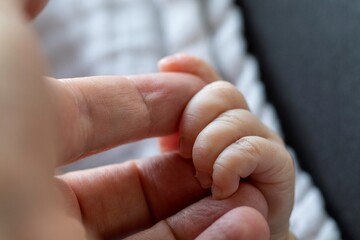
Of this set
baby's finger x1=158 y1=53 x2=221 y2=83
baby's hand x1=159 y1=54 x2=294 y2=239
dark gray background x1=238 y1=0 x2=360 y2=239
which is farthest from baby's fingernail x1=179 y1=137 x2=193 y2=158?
dark gray background x1=238 y1=0 x2=360 y2=239

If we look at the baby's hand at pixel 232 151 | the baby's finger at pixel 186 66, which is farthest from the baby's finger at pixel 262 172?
the baby's finger at pixel 186 66

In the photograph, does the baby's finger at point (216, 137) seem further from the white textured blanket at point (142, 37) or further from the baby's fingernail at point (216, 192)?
the white textured blanket at point (142, 37)

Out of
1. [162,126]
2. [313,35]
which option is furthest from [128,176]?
[313,35]

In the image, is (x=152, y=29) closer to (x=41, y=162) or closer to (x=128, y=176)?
(x=128, y=176)

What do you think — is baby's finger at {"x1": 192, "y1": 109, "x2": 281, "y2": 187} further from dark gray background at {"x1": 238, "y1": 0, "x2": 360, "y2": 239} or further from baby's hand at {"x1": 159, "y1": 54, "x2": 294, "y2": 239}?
dark gray background at {"x1": 238, "y1": 0, "x2": 360, "y2": 239}

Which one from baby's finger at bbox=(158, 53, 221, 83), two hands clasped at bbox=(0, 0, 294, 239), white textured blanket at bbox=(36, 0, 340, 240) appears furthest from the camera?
white textured blanket at bbox=(36, 0, 340, 240)

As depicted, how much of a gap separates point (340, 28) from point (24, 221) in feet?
1.59

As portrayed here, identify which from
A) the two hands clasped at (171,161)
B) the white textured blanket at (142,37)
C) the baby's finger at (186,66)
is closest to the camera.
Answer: the two hands clasped at (171,161)

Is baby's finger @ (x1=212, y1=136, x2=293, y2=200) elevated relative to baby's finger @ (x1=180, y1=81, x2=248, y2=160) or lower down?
lower down

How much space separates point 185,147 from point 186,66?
0.36 feet

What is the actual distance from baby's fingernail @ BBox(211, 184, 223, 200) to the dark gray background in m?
0.22

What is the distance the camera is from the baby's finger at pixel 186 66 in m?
0.59

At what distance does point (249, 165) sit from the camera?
48 cm

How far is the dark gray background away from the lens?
65 cm
